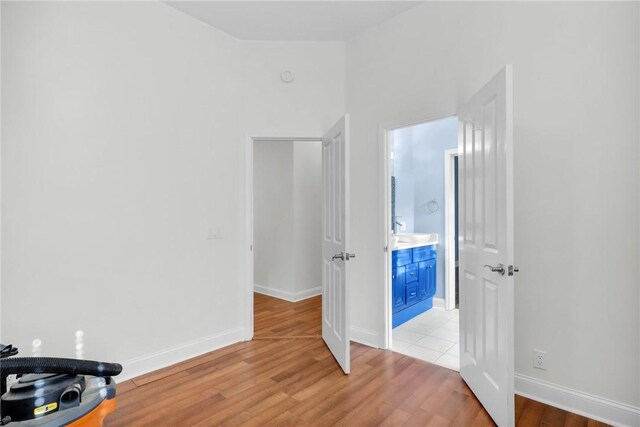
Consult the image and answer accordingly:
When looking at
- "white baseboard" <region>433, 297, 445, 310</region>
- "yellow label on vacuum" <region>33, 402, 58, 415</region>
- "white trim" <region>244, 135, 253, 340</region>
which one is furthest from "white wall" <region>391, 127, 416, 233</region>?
"yellow label on vacuum" <region>33, 402, 58, 415</region>

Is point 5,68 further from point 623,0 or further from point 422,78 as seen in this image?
point 623,0

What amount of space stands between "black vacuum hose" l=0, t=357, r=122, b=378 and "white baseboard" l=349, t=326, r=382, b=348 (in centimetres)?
240

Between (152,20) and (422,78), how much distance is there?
2257 mm

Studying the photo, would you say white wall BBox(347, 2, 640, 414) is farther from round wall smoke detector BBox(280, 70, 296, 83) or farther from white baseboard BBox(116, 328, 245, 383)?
white baseboard BBox(116, 328, 245, 383)

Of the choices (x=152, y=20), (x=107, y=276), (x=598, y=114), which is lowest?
(x=107, y=276)

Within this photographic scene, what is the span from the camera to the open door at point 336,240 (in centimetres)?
281

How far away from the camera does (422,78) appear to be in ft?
9.90

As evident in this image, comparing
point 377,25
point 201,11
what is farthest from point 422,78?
point 201,11

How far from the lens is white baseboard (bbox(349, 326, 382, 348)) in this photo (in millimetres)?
3336

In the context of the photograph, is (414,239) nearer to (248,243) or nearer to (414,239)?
(414,239)

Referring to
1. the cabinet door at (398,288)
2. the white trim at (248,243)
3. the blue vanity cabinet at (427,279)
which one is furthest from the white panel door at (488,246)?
the white trim at (248,243)

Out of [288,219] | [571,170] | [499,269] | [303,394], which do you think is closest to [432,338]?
[303,394]

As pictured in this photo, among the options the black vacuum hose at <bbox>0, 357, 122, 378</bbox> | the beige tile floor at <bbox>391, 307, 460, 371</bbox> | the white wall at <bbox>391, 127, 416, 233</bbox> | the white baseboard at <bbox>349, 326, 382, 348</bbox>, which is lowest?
the beige tile floor at <bbox>391, 307, 460, 371</bbox>

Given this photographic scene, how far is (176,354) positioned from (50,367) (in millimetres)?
1917
